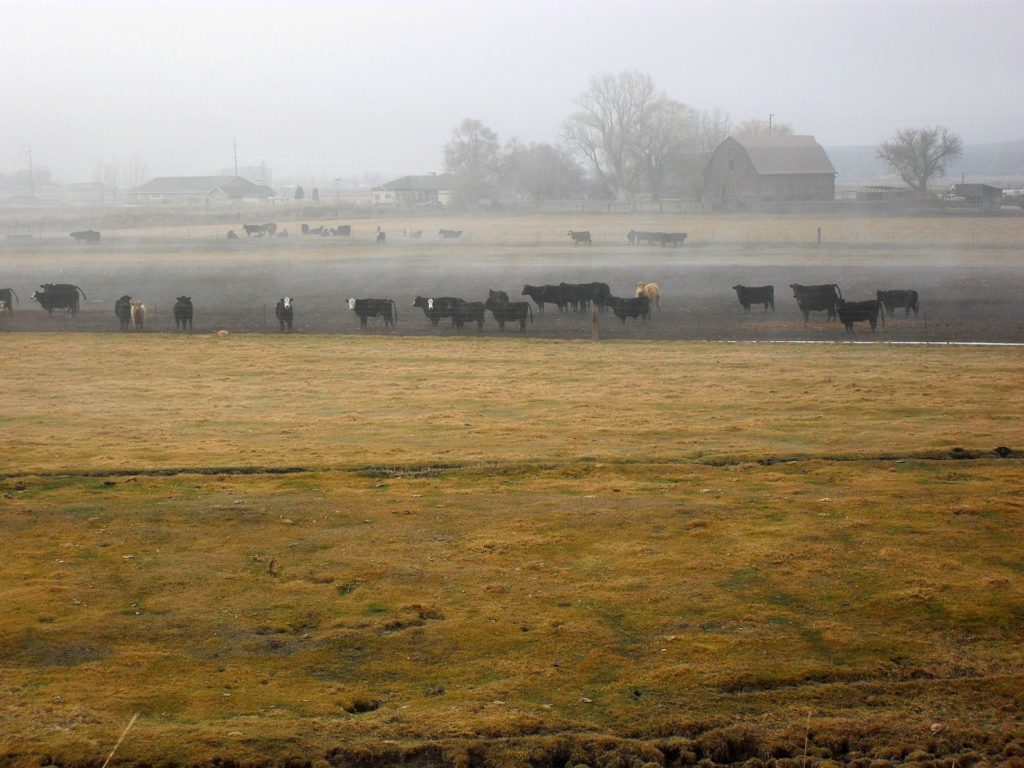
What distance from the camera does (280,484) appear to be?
14.7 m

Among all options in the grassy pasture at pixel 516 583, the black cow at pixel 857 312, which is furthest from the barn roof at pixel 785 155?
the grassy pasture at pixel 516 583

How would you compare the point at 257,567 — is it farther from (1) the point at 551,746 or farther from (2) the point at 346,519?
(1) the point at 551,746

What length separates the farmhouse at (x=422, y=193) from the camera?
110 metres

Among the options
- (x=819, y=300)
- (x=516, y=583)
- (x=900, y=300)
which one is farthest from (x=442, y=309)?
(x=516, y=583)

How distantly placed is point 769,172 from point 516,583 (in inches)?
3542

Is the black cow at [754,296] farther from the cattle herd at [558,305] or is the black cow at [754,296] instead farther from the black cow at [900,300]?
the black cow at [900,300]

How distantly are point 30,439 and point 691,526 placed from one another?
1139cm

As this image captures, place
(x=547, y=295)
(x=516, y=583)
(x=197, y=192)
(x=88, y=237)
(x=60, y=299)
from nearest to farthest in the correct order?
(x=516, y=583) < (x=547, y=295) < (x=60, y=299) < (x=88, y=237) < (x=197, y=192)

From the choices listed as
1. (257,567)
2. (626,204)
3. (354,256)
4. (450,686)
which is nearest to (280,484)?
(257,567)

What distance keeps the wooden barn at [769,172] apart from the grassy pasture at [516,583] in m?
77.0

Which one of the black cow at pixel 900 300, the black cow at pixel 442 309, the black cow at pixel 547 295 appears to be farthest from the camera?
the black cow at pixel 547 295

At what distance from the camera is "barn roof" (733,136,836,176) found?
3760 inches

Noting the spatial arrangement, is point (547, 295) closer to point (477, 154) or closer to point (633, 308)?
point (633, 308)

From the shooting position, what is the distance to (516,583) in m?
10.6
